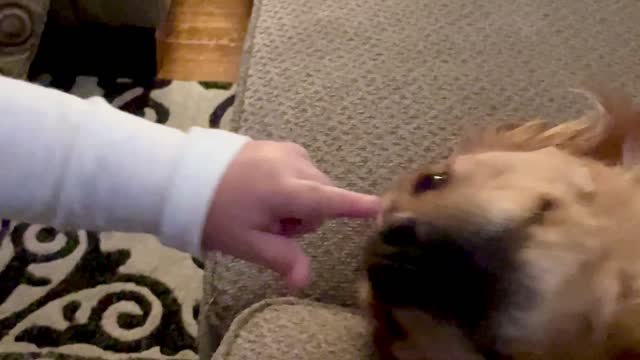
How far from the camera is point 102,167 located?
0.72m

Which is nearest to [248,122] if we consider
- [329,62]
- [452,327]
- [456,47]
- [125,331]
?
[329,62]

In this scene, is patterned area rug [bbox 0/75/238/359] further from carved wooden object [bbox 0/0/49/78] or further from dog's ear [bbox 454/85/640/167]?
dog's ear [bbox 454/85/640/167]

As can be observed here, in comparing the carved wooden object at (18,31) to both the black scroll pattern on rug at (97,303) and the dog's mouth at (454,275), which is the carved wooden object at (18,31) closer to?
the black scroll pattern on rug at (97,303)

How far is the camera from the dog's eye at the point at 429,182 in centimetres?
75

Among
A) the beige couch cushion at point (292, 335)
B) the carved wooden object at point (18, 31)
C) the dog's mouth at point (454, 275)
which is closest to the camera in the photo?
the dog's mouth at point (454, 275)

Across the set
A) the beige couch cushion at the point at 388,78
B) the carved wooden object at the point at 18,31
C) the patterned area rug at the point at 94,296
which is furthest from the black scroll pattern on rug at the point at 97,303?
the beige couch cushion at the point at 388,78

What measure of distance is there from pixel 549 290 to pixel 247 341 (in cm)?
23

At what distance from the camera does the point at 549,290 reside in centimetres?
67

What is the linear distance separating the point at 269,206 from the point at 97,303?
0.68 m

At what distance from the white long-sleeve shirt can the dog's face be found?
0.13m

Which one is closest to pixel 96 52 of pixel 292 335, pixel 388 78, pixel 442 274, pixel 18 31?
pixel 18 31

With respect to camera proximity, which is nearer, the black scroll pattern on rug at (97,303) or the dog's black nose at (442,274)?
the dog's black nose at (442,274)

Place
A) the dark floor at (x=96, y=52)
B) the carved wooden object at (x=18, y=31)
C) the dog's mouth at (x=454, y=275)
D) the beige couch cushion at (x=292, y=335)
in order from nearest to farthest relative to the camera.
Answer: the dog's mouth at (x=454, y=275)
the beige couch cushion at (x=292, y=335)
the carved wooden object at (x=18, y=31)
the dark floor at (x=96, y=52)

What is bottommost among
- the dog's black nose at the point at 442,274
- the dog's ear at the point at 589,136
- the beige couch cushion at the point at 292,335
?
the beige couch cushion at the point at 292,335
